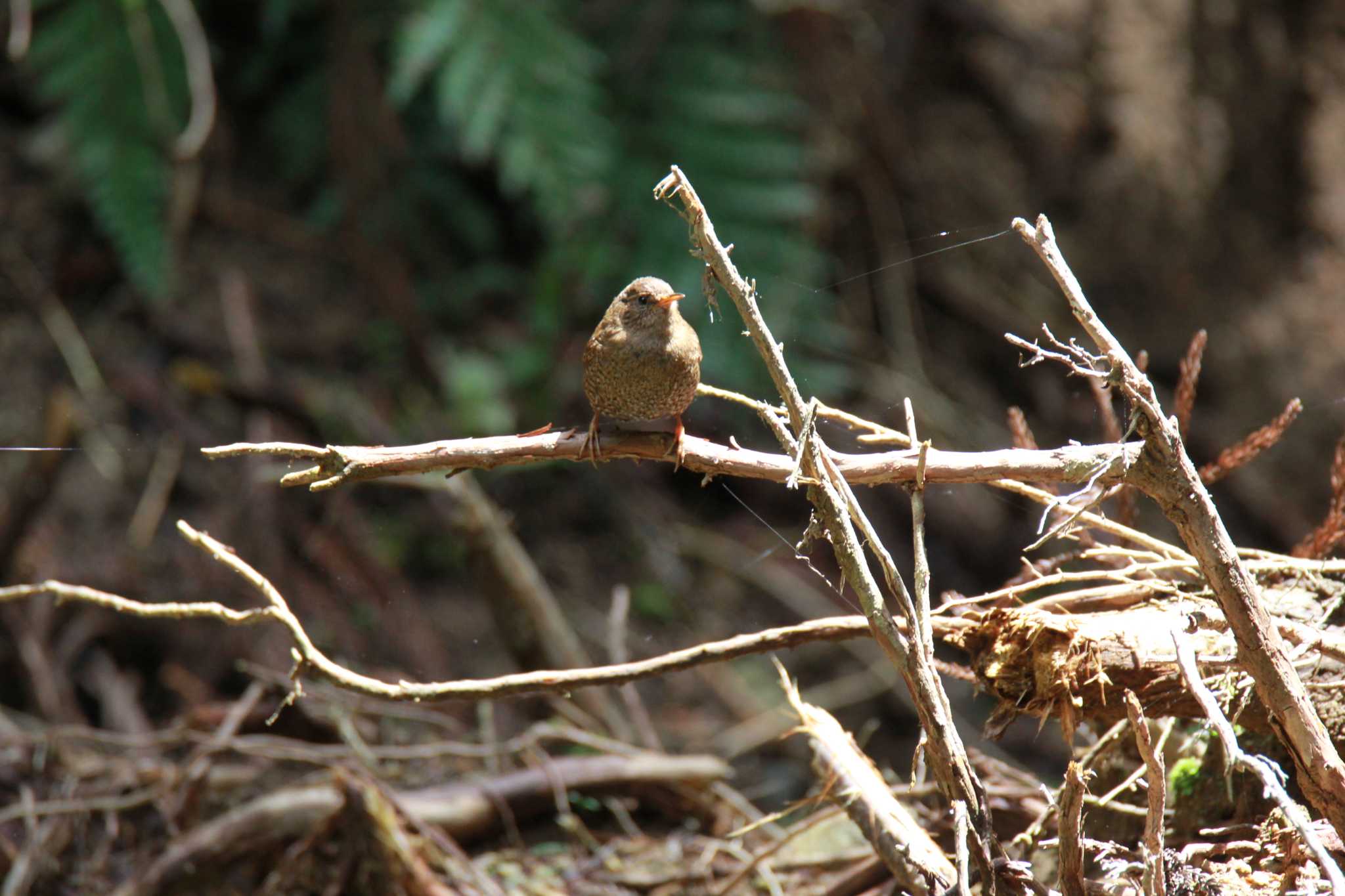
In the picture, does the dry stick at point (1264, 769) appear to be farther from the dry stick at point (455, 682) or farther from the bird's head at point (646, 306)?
the bird's head at point (646, 306)

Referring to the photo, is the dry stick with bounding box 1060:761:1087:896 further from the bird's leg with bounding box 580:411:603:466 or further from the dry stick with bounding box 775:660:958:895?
the bird's leg with bounding box 580:411:603:466

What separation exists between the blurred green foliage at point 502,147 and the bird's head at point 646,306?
2.01 m

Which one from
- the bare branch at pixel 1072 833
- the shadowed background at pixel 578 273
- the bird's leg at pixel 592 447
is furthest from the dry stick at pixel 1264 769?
the shadowed background at pixel 578 273

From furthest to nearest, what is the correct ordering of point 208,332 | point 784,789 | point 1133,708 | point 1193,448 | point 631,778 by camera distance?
point 1193,448
point 208,332
point 784,789
point 631,778
point 1133,708

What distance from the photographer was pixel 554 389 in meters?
4.80

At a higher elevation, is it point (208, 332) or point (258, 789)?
point (208, 332)

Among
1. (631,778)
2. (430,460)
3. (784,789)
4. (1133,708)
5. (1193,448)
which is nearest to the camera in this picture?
(1133,708)

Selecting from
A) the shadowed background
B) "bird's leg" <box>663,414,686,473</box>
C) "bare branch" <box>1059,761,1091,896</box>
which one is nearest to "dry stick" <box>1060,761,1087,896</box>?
"bare branch" <box>1059,761,1091,896</box>

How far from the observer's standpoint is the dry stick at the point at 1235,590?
5.18 feet

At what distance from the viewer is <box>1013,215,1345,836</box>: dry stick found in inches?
62.2

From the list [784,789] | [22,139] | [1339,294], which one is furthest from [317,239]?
[1339,294]

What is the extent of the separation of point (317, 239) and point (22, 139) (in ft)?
4.18

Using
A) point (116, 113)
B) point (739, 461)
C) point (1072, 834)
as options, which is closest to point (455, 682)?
point (739, 461)

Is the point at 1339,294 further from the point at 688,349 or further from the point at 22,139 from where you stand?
the point at 22,139
